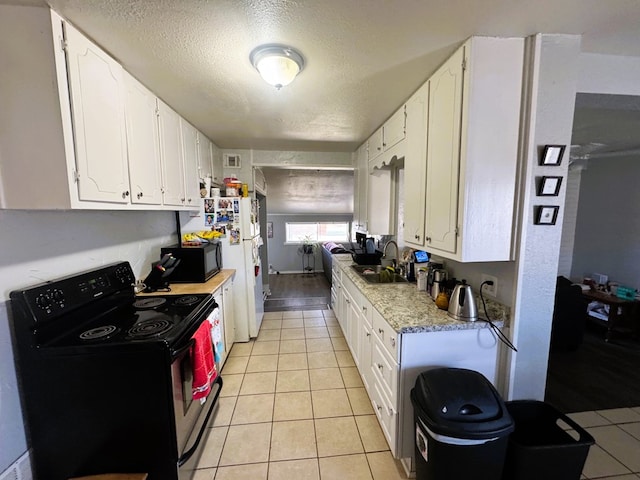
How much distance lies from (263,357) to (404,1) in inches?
116

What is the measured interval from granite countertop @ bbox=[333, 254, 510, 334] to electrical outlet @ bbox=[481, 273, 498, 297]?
49mm

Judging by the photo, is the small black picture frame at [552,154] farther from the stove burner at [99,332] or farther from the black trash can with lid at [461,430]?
the stove burner at [99,332]

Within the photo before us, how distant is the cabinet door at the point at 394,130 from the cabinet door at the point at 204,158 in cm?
184

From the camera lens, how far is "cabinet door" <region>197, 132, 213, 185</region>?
270cm

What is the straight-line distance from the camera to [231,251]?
9.67ft

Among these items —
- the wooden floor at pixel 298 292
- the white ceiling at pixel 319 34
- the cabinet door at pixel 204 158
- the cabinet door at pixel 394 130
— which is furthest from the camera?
the wooden floor at pixel 298 292

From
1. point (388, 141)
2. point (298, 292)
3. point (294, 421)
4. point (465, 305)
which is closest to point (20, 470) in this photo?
point (294, 421)

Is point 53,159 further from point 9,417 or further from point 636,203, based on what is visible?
point 636,203

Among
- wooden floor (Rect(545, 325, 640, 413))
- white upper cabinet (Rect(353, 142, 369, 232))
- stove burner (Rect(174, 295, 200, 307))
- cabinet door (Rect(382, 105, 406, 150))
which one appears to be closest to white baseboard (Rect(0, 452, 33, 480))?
stove burner (Rect(174, 295, 200, 307))

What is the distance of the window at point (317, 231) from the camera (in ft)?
24.4

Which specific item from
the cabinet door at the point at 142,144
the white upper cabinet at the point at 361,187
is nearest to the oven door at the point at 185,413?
the cabinet door at the point at 142,144

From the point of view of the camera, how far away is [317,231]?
759 cm

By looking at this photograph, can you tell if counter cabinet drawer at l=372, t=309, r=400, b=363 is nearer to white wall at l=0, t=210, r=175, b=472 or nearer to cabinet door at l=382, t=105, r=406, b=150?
cabinet door at l=382, t=105, r=406, b=150

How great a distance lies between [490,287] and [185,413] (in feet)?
6.21
